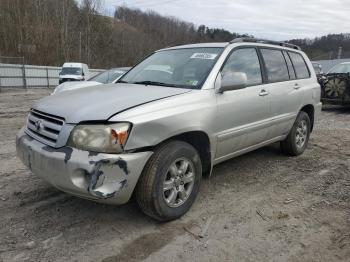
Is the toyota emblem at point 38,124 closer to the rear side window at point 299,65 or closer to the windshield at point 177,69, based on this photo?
the windshield at point 177,69

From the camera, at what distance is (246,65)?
4.64 meters

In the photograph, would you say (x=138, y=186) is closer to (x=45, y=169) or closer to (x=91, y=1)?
(x=45, y=169)

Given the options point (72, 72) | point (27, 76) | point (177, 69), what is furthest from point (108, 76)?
point (27, 76)

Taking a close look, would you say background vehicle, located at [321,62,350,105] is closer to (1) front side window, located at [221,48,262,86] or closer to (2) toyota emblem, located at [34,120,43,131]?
(1) front side window, located at [221,48,262,86]

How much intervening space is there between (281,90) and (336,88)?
7587 millimetres

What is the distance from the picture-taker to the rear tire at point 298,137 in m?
5.74

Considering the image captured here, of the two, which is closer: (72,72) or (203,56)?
(203,56)

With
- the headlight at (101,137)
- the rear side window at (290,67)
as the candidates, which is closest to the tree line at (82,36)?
the rear side window at (290,67)

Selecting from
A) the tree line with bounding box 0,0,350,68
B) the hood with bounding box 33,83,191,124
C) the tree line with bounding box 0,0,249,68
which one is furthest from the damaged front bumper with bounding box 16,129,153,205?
the tree line with bounding box 0,0,249,68

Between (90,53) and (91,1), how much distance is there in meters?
5.93

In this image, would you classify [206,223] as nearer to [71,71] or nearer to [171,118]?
[171,118]

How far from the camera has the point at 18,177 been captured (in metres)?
4.69

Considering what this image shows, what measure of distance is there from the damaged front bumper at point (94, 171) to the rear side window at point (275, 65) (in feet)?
8.62

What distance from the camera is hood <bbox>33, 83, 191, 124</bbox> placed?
3.18 m
